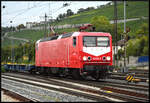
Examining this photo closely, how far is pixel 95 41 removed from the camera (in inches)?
703

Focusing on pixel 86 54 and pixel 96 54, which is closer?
pixel 86 54

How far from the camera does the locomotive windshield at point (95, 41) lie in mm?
17672

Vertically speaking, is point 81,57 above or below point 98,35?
below

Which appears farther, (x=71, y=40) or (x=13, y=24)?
(x=13, y=24)

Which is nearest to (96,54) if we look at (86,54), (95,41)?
(86,54)

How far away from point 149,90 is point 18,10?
20.1 metres

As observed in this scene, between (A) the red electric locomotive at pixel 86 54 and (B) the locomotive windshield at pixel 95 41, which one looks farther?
(B) the locomotive windshield at pixel 95 41

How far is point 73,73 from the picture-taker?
61.1ft

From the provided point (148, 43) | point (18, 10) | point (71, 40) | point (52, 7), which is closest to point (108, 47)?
point (71, 40)

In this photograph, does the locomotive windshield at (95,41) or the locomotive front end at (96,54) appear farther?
the locomotive windshield at (95,41)

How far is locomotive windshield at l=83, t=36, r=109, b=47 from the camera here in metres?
17.7

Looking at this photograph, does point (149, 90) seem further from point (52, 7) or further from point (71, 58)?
point (52, 7)

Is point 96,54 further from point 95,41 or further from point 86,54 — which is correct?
point 95,41

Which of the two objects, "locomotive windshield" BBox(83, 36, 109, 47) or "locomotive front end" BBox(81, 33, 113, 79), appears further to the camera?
"locomotive windshield" BBox(83, 36, 109, 47)
